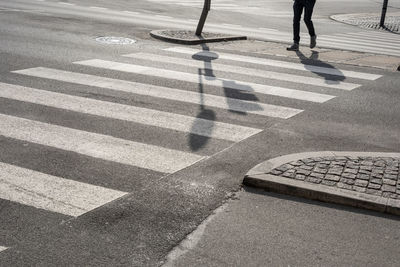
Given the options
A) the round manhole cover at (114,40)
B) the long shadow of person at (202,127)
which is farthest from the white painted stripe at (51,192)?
the round manhole cover at (114,40)

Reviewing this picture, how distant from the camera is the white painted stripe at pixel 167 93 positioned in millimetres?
8625

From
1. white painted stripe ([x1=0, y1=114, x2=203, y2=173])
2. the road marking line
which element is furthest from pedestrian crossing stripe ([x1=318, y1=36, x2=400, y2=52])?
white painted stripe ([x1=0, y1=114, x2=203, y2=173])

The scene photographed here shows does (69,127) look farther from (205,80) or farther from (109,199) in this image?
(205,80)

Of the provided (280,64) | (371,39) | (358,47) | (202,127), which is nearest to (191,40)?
(280,64)

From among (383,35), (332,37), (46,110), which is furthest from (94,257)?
(383,35)

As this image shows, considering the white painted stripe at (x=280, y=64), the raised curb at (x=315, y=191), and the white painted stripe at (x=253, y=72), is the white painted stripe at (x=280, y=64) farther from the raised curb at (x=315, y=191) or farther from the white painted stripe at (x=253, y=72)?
the raised curb at (x=315, y=191)

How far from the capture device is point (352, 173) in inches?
233

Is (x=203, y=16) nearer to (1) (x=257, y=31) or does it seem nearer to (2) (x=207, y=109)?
(1) (x=257, y=31)

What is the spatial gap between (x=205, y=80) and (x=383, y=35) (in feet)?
40.3

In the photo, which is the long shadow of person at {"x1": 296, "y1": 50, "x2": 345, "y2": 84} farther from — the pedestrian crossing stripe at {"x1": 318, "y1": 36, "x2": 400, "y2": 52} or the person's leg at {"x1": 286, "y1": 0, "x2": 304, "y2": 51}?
the pedestrian crossing stripe at {"x1": 318, "y1": 36, "x2": 400, "y2": 52}

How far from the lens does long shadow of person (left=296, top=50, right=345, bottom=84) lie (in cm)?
1112

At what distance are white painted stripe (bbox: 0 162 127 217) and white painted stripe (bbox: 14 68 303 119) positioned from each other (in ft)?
11.5

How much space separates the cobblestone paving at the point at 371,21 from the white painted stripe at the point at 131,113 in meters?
17.0

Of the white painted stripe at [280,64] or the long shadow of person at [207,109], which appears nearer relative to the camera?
the long shadow of person at [207,109]
